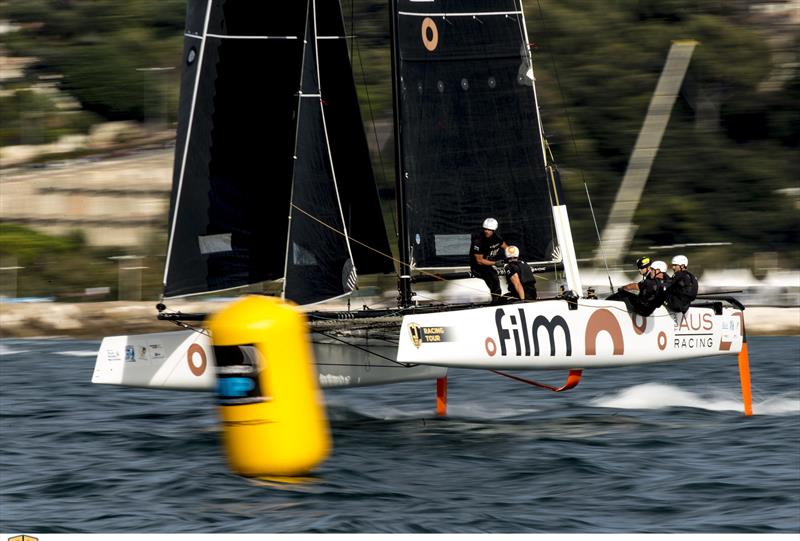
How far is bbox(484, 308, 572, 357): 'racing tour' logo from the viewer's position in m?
12.5

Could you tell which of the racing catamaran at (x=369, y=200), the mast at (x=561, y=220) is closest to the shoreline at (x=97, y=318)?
the racing catamaran at (x=369, y=200)

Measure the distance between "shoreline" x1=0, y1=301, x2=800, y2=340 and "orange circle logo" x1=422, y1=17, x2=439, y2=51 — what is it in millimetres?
15760

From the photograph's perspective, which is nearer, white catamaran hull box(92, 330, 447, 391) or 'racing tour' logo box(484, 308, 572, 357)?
'racing tour' logo box(484, 308, 572, 357)

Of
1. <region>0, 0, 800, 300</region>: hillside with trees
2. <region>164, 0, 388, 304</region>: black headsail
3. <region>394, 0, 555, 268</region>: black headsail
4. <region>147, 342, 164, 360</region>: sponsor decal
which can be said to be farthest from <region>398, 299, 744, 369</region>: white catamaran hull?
<region>0, 0, 800, 300</region>: hillside with trees

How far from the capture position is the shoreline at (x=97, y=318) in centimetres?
2858

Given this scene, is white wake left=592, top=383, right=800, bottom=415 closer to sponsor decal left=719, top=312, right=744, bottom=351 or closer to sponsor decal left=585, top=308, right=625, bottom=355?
sponsor decal left=719, top=312, right=744, bottom=351

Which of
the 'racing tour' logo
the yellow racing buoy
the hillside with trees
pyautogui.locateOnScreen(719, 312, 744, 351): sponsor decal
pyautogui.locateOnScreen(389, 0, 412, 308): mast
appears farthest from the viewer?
the hillside with trees

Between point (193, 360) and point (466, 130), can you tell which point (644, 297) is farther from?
point (193, 360)

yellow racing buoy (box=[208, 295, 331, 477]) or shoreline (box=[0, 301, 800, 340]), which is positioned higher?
shoreline (box=[0, 301, 800, 340])

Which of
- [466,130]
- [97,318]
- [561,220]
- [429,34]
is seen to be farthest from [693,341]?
[97,318]

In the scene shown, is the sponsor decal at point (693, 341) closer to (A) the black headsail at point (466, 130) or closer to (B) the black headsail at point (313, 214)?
(A) the black headsail at point (466, 130)

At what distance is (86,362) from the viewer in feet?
71.3

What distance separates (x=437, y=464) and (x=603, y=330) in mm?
3066

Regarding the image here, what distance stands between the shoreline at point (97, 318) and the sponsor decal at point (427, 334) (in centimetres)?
1704
